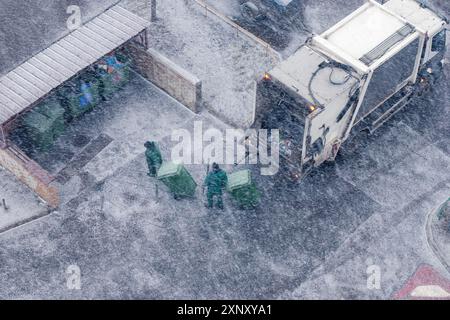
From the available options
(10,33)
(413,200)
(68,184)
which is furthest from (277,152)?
(10,33)

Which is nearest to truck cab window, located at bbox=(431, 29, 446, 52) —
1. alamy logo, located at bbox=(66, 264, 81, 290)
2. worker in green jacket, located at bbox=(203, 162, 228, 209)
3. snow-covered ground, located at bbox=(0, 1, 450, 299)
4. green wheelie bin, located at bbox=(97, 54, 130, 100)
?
snow-covered ground, located at bbox=(0, 1, 450, 299)

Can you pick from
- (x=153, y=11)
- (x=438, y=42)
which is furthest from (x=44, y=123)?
(x=438, y=42)

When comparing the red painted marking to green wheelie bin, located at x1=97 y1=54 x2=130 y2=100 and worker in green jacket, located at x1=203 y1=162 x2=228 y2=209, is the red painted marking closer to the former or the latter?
worker in green jacket, located at x1=203 y1=162 x2=228 y2=209

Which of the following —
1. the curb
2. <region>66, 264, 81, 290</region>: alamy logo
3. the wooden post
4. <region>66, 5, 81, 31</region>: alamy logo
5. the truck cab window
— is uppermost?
the truck cab window

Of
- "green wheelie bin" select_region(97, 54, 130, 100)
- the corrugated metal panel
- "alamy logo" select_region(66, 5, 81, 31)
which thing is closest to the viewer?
the corrugated metal panel

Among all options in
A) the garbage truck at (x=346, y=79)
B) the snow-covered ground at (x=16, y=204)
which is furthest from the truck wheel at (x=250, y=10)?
the snow-covered ground at (x=16, y=204)

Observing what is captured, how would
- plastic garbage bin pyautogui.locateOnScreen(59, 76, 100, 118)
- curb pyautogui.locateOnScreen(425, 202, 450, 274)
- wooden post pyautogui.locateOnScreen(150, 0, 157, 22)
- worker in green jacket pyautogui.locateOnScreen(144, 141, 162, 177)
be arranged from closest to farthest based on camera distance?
curb pyautogui.locateOnScreen(425, 202, 450, 274), worker in green jacket pyautogui.locateOnScreen(144, 141, 162, 177), plastic garbage bin pyautogui.locateOnScreen(59, 76, 100, 118), wooden post pyautogui.locateOnScreen(150, 0, 157, 22)

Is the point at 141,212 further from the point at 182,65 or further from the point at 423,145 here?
the point at 423,145
